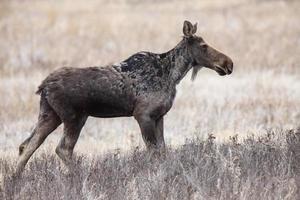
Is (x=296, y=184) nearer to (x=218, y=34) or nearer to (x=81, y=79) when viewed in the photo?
(x=81, y=79)

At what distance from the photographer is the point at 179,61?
1103 centimetres

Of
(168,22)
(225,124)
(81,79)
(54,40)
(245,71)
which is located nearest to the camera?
(81,79)

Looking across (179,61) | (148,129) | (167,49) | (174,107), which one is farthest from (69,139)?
(167,49)

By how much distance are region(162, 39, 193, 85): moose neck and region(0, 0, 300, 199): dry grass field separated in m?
0.84

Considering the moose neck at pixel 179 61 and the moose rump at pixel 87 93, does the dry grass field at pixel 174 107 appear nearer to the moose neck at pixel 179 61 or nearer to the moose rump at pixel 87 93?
the moose rump at pixel 87 93

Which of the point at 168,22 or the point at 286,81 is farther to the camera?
the point at 168,22

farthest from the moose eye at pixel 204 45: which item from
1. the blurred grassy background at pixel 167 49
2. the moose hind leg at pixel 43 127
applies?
the blurred grassy background at pixel 167 49

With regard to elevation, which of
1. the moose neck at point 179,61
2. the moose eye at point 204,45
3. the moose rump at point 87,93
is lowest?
the moose rump at point 87,93

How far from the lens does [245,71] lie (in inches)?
830

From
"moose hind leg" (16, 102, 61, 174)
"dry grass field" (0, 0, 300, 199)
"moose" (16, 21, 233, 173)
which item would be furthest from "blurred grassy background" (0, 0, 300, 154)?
"moose" (16, 21, 233, 173)

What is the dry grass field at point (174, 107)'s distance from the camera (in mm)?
9117

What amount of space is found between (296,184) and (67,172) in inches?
97.8

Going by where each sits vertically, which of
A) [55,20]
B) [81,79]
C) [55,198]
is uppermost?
[55,20]

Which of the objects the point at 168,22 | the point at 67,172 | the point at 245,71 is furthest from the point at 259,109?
the point at 168,22
